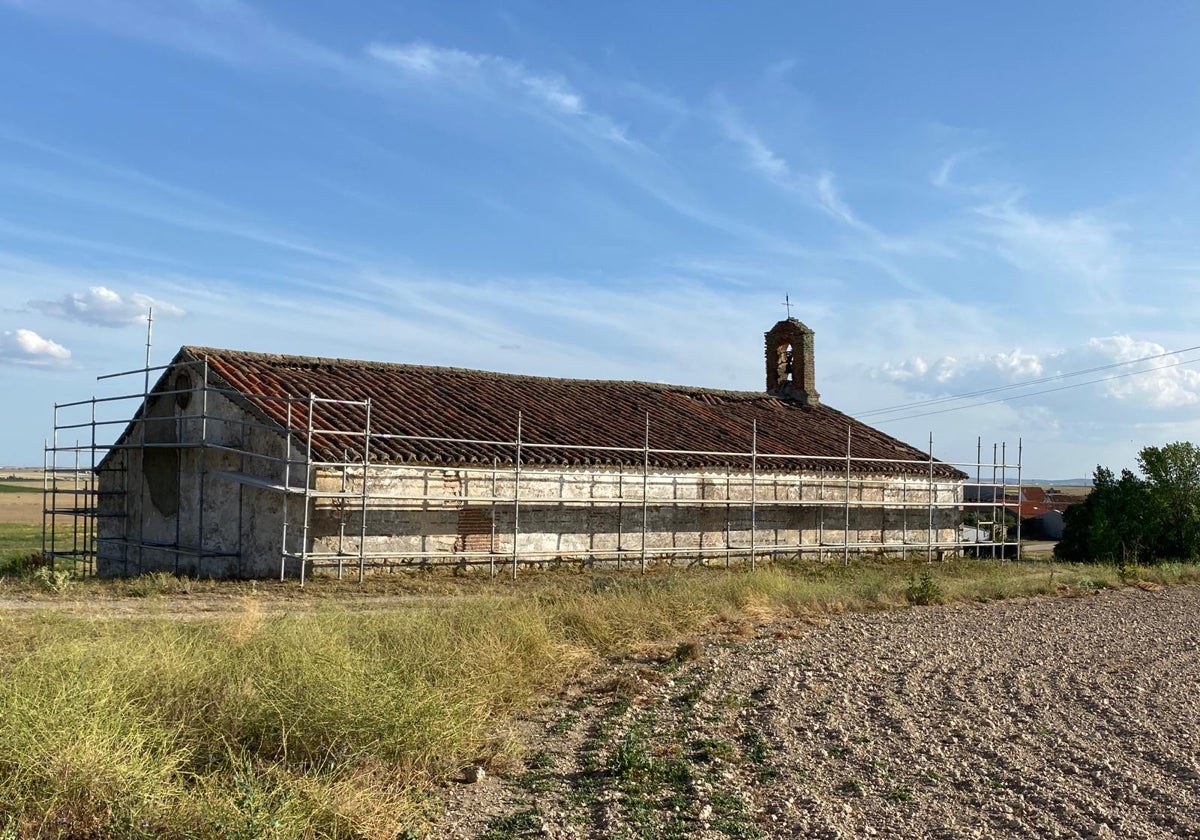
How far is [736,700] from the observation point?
807 centimetres

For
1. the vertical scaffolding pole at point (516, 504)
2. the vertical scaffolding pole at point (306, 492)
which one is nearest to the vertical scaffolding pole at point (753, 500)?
the vertical scaffolding pole at point (516, 504)

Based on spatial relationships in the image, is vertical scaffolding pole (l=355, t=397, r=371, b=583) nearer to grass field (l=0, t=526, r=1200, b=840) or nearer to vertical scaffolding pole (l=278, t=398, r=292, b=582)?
vertical scaffolding pole (l=278, t=398, r=292, b=582)

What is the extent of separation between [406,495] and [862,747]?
10.8 metres

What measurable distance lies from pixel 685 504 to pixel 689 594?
26.0ft

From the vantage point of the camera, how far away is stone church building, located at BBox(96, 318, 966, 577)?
53.3 feet

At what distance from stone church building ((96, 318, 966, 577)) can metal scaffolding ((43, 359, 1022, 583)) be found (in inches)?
1.7

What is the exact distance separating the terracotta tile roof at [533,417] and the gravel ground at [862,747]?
27.7 feet

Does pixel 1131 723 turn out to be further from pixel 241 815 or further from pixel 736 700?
pixel 241 815

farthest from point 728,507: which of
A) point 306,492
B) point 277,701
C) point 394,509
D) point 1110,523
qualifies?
point 277,701

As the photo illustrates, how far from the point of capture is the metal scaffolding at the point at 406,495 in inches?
630

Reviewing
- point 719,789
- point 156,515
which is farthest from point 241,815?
point 156,515

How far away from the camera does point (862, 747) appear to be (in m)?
6.91

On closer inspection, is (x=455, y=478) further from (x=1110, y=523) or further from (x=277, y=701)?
(x=1110, y=523)

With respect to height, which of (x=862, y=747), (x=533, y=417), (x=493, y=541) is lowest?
(x=862, y=747)
